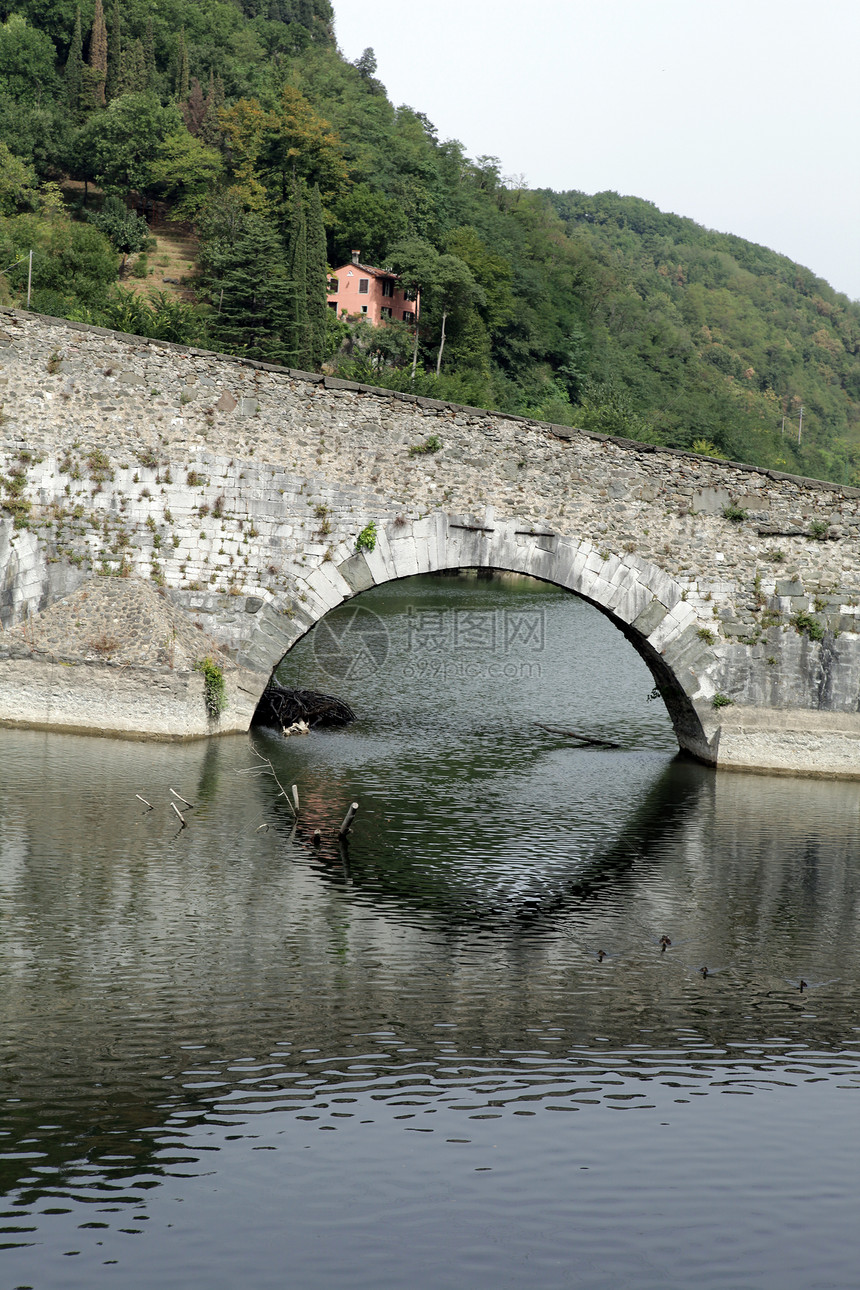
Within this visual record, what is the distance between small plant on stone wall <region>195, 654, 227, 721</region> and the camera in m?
14.4

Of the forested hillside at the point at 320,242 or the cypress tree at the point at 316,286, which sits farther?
A: the forested hillside at the point at 320,242

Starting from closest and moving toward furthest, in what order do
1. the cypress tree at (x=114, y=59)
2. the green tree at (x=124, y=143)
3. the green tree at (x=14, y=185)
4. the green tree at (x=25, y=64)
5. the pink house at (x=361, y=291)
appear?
the green tree at (x=14, y=185) < the pink house at (x=361, y=291) < the green tree at (x=124, y=143) < the green tree at (x=25, y=64) < the cypress tree at (x=114, y=59)

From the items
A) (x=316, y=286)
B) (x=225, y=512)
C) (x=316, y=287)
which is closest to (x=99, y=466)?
(x=225, y=512)

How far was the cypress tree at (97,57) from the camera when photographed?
94.4m

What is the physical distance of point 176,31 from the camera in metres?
109

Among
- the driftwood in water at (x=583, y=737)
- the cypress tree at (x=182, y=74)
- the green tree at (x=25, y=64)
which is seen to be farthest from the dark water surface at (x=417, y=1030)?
the cypress tree at (x=182, y=74)

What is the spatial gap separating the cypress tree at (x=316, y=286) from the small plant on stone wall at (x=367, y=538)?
39.4m

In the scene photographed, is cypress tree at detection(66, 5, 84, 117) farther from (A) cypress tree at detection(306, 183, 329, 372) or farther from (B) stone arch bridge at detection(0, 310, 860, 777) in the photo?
(B) stone arch bridge at detection(0, 310, 860, 777)

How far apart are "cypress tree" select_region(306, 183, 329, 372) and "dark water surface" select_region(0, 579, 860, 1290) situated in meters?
41.6

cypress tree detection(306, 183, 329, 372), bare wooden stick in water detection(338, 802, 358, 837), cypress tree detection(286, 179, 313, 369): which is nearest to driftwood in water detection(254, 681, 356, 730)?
bare wooden stick in water detection(338, 802, 358, 837)

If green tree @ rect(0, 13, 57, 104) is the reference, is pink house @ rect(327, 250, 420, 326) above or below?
below

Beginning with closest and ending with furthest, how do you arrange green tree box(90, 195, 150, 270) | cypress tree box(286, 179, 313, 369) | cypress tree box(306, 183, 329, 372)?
cypress tree box(286, 179, 313, 369), cypress tree box(306, 183, 329, 372), green tree box(90, 195, 150, 270)

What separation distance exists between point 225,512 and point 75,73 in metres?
95.1

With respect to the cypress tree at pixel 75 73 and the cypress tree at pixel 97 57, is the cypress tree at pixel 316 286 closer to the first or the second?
the cypress tree at pixel 75 73
